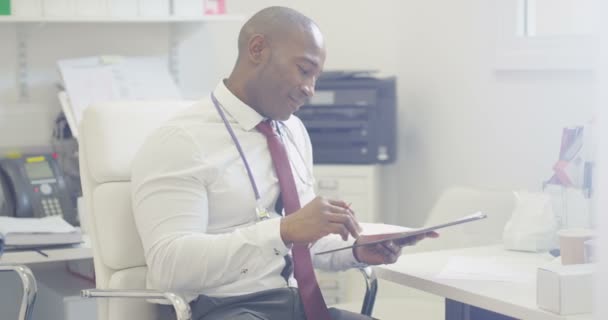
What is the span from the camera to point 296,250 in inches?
87.4

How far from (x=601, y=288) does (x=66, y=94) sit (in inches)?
96.2

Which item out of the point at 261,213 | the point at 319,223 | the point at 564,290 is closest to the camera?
the point at 564,290

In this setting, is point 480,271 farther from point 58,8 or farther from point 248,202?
point 58,8

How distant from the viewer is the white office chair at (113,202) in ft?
7.44

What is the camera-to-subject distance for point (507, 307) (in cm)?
189

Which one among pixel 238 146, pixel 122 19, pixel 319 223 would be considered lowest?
pixel 319 223

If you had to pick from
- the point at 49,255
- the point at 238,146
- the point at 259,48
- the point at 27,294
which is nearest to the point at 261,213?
the point at 238,146

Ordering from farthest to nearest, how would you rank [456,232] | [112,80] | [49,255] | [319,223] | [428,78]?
1. [428,78]
2. [112,80]
3. [456,232]
4. [49,255]
5. [319,223]

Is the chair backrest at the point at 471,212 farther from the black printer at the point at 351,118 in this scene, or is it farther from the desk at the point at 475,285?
the black printer at the point at 351,118

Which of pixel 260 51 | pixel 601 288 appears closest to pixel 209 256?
pixel 260 51

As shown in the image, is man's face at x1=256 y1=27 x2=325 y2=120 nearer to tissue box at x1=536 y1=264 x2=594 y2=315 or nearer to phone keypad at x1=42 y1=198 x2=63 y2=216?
tissue box at x1=536 y1=264 x2=594 y2=315

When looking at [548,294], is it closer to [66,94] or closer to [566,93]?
Result: [566,93]

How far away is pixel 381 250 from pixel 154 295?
0.52 metres

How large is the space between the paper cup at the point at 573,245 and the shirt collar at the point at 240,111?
29.4 inches
